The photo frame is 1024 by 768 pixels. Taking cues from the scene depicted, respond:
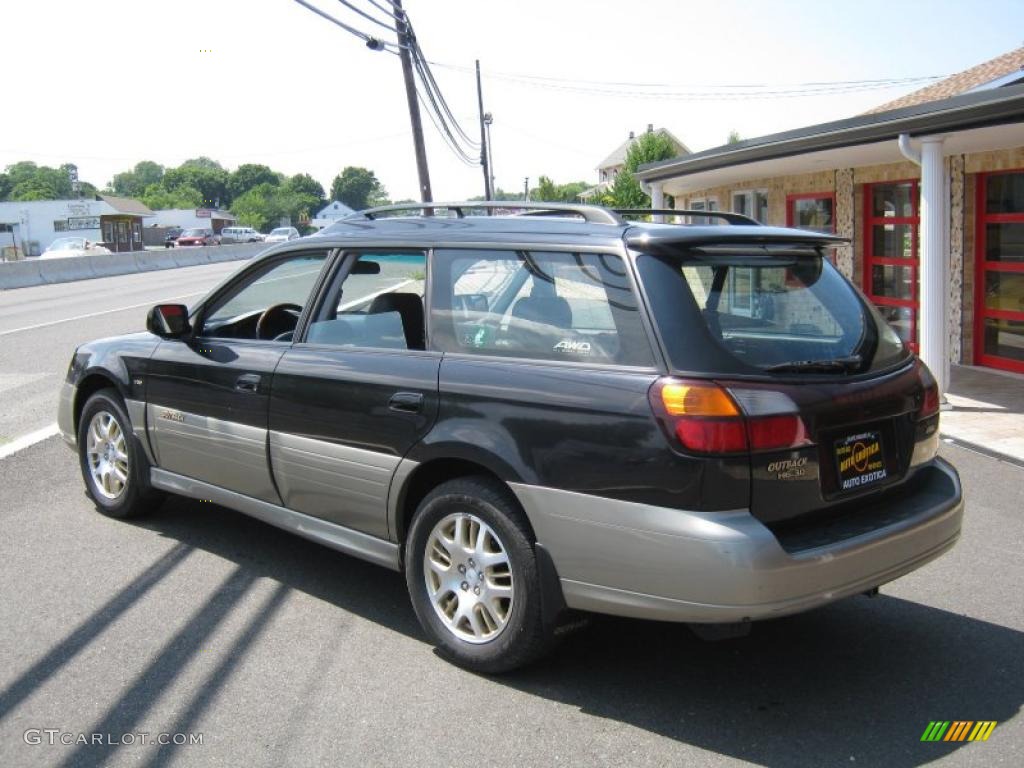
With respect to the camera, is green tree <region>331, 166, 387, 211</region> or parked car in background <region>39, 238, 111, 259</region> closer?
parked car in background <region>39, 238, 111, 259</region>

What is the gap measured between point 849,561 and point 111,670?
2.84 metres

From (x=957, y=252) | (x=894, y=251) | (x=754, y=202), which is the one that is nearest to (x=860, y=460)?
(x=957, y=252)

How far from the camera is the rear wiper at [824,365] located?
354 cm

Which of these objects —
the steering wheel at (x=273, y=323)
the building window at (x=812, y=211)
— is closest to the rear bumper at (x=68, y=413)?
the steering wheel at (x=273, y=323)

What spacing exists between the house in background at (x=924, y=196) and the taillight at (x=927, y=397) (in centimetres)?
463

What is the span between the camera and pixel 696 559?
129 inches

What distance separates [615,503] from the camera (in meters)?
3.44

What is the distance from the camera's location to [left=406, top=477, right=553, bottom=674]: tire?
3.72 meters

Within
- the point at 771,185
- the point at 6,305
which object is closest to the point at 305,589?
the point at 771,185

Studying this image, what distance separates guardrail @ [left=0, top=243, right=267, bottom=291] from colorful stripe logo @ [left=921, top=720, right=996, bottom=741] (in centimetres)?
2794

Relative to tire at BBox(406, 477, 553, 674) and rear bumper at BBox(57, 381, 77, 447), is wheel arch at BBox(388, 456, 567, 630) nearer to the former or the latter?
tire at BBox(406, 477, 553, 674)

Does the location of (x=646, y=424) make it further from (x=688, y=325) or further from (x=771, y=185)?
(x=771, y=185)

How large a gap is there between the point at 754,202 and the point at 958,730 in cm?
1380

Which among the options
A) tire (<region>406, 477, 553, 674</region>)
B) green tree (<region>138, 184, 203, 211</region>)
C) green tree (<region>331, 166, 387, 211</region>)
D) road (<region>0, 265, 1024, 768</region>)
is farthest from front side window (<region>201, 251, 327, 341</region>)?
green tree (<region>331, 166, 387, 211</region>)
